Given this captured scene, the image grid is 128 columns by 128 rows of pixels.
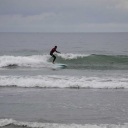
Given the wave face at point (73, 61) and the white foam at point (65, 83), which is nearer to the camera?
the white foam at point (65, 83)

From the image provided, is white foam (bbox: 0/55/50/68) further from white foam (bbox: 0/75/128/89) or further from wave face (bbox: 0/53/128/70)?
white foam (bbox: 0/75/128/89)

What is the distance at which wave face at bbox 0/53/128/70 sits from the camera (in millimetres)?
23625

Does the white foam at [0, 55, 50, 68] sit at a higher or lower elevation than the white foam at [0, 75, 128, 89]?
higher

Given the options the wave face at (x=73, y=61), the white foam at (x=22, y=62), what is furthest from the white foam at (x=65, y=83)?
the white foam at (x=22, y=62)

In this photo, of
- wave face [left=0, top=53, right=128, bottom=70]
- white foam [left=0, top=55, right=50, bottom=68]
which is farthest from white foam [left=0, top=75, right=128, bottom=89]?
white foam [left=0, top=55, right=50, bottom=68]

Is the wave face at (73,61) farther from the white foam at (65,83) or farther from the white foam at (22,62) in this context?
the white foam at (65,83)

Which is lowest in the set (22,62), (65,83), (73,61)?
(65,83)

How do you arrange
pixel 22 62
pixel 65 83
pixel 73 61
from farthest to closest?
pixel 73 61 < pixel 22 62 < pixel 65 83

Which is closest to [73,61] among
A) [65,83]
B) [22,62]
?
[22,62]

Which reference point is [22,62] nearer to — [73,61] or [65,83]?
[73,61]

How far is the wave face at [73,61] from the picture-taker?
77.5 feet

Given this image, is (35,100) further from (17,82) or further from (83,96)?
(17,82)

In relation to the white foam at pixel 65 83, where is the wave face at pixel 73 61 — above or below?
above

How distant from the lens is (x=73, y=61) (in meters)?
26.8
